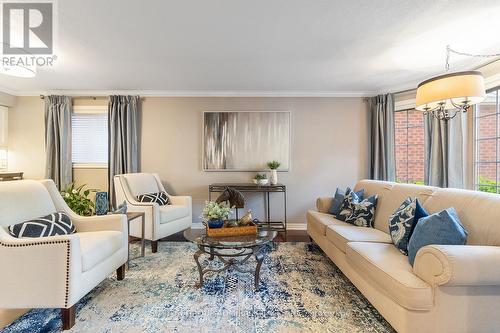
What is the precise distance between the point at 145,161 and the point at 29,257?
283cm

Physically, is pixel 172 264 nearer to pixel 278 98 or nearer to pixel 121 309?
pixel 121 309

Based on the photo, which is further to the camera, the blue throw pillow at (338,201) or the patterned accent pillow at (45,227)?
the blue throw pillow at (338,201)

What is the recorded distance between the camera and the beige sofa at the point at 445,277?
1379mm

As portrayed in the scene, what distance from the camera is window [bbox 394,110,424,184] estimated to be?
405 cm

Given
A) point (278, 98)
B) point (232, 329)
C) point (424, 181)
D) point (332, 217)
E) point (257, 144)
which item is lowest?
point (232, 329)

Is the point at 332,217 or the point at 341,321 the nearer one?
the point at 341,321

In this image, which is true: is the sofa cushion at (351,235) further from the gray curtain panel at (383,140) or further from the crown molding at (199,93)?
the crown molding at (199,93)

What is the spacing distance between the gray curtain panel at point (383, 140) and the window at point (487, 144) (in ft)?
3.41

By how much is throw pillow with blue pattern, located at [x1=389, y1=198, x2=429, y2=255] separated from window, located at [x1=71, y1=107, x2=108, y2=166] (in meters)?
4.37

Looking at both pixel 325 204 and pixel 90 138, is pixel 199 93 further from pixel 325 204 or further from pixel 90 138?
pixel 325 204

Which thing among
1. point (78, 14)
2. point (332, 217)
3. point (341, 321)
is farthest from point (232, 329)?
point (78, 14)

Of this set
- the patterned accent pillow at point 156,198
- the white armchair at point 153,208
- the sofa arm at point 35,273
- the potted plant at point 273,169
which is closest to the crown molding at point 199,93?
the potted plant at point 273,169

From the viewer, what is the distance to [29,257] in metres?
1.68

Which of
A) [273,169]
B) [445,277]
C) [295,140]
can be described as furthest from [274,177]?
[445,277]
